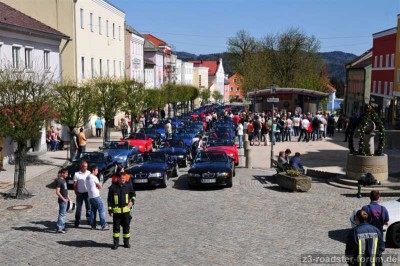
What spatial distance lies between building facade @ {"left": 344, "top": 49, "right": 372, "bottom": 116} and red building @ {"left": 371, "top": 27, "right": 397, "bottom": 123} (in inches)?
162

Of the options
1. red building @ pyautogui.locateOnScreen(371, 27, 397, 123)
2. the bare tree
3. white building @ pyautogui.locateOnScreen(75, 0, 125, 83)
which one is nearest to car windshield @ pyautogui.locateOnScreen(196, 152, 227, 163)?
the bare tree

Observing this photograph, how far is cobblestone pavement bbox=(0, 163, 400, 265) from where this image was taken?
10.9 m

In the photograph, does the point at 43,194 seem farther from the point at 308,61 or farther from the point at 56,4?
the point at 308,61

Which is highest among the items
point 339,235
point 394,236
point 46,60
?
point 46,60

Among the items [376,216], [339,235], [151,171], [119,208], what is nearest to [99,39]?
[151,171]

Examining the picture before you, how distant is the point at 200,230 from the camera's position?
508 inches

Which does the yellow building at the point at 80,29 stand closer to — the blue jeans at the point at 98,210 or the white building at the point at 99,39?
the white building at the point at 99,39

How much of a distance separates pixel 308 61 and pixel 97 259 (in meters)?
66.3

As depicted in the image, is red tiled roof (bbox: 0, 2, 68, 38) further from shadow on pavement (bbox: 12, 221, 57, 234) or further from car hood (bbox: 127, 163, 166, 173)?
shadow on pavement (bbox: 12, 221, 57, 234)

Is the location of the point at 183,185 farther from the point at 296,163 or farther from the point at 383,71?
the point at 383,71

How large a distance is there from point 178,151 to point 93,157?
18.3 feet

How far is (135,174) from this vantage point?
1834cm

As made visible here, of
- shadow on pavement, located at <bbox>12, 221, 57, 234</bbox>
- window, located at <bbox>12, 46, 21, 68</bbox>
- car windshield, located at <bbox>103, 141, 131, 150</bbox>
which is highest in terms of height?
window, located at <bbox>12, 46, 21, 68</bbox>

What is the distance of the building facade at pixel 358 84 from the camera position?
67.6 meters
